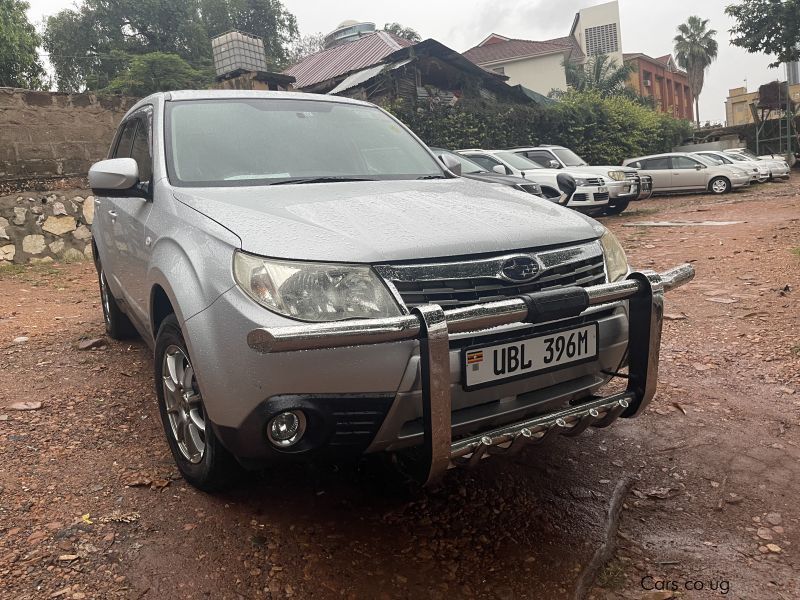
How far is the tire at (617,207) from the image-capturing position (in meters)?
13.5

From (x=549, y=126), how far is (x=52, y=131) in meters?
15.3

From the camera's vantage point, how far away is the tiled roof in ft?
140

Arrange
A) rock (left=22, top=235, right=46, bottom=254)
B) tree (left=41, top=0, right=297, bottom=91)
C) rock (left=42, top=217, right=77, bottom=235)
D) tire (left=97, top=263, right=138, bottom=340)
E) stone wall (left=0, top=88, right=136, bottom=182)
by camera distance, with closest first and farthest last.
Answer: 1. tire (left=97, top=263, right=138, bottom=340)
2. stone wall (left=0, top=88, right=136, bottom=182)
3. rock (left=22, top=235, right=46, bottom=254)
4. rock (left=42, top=217, right=77, bottom=235)
5. tree (left=41, top=0, right=297, bottom=91)

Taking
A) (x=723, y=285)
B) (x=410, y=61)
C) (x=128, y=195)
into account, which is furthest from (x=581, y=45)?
(x=128, y=195)

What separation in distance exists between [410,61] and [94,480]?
62.3ft

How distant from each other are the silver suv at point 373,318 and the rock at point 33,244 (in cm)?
655

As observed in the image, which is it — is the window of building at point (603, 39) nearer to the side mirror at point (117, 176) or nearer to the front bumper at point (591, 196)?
the front bumper at point (591, 196)

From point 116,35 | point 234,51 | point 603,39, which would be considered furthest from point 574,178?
point 603,39

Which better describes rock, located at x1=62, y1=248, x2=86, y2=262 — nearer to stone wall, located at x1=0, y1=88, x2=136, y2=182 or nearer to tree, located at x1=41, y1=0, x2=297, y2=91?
stone wall, located at x1=0, y1=88, x2=136, y2=182

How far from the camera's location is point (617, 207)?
13.7 m

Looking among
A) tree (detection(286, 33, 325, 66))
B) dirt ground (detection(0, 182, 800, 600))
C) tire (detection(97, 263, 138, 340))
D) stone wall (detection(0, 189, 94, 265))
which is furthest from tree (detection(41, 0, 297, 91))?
dirt ground (detection(0, 182, 800, 600))

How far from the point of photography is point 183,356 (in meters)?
2.62

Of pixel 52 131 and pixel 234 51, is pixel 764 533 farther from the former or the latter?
pixel 234 51

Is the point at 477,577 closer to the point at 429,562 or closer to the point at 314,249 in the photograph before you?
the point at 429,562
